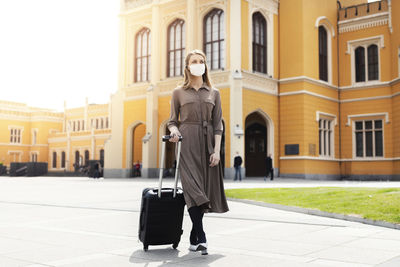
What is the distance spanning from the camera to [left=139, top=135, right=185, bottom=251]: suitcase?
4.71 metres

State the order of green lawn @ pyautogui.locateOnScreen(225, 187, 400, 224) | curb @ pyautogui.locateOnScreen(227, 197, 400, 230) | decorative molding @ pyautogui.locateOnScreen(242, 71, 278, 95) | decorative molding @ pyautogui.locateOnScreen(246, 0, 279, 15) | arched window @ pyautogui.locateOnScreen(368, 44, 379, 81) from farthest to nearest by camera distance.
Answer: arched window @ pyautogui.locateOnScreen(368, 44, 379, 81) < decorative molding @ pyautogui.locateOnScreen(246, 0, 279, 15) < decorative molding @ pyautogui.locateOnScreen(242, 71, 278, 95) < green lawn @ pyautogui.locateOnScreen(225, 187, 400, 224) < curb @ pyautogui.locateOnScreen(227, 197, 400, 230)

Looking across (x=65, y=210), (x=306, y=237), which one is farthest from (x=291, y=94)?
(x=306, y=237)

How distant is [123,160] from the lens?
3177cm

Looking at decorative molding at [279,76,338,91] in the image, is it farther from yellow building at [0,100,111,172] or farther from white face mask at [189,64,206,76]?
yellow building at [0,100,111,172]

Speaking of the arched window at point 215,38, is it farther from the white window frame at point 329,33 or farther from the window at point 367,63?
the window at point 367,63

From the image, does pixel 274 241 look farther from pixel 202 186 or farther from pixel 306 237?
pixel 202 186

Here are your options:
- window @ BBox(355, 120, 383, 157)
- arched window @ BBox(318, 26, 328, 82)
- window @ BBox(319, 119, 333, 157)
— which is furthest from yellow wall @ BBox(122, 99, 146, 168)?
window @ BBox(355, 120, 383, 157)

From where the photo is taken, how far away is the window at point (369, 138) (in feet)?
94.3

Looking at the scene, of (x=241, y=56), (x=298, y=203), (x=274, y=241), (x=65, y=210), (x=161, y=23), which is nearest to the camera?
(x=274, y=241)

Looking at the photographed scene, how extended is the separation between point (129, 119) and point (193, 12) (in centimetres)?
871

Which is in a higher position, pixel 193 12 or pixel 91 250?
pixel 193 12

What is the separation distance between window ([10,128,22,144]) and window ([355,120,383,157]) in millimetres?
50002

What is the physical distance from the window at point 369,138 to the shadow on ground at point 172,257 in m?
26.5

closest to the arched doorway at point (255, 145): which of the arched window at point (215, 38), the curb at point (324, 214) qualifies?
the arched window at point (215, 38)
